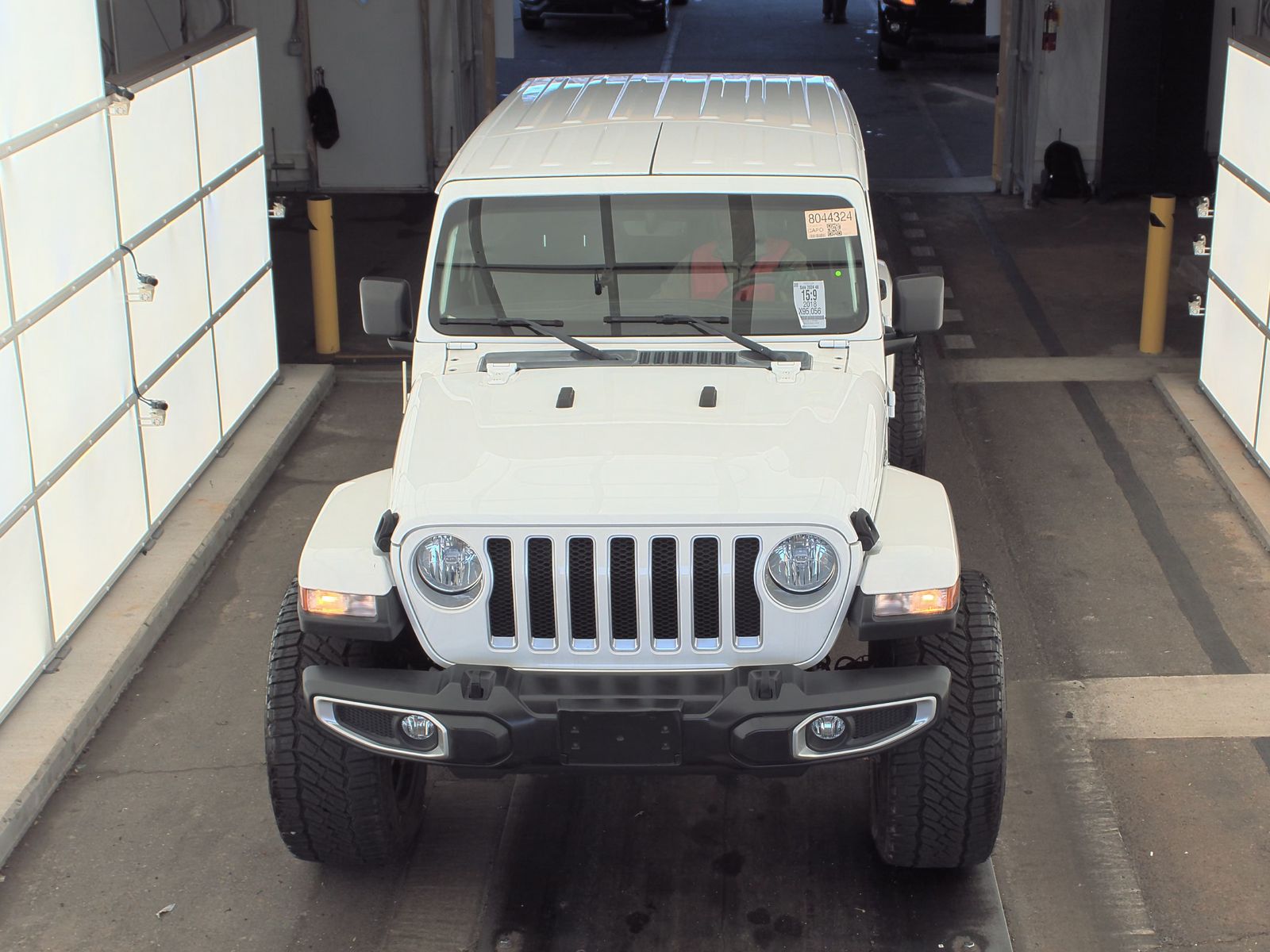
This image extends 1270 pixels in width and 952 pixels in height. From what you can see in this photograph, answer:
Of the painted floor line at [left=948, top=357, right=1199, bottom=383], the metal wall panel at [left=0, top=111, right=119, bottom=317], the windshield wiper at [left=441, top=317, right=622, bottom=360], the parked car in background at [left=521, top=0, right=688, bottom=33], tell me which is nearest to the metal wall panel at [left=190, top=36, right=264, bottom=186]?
the metal wall panel at [left=0, top=111, right=119, bottom=317]

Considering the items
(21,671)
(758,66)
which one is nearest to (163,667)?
(21,671)

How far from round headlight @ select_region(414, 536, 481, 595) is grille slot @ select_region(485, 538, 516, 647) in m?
0.05

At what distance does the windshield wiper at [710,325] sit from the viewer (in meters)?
5.39

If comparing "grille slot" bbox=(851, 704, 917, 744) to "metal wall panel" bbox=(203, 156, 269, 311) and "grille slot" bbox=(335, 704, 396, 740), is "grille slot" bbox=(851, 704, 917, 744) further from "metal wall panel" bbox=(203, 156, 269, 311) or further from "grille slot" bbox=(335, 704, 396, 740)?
"metal wall panel" bbox=(203, 156, 269, 311)

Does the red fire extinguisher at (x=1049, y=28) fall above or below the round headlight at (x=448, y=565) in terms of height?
above

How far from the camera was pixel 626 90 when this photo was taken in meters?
7.22

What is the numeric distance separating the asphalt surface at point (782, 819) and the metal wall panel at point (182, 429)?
1.39 ft

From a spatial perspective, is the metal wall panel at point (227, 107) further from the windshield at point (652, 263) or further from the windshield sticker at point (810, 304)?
the windshield sticker at point (810, 304)

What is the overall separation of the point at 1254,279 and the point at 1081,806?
4055 millimetres

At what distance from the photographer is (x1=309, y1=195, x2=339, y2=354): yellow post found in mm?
10695

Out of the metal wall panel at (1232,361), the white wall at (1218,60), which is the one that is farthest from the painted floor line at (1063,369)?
the white wall at (1218,60)

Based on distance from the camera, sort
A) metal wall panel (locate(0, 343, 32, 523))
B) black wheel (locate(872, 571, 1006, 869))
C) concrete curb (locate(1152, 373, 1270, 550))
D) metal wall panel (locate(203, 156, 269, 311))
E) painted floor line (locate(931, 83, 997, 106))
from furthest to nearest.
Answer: painted floor line (locate(931, 83, 997, 106))
metal wall panel (locate(203, 156, 269, 311))
concrete curb (locate(1152, 373, 1270, 550))
metal wall panel (locate(0, 343, 32, 523))
black wheel (locate(872, 571, 1006, 869))

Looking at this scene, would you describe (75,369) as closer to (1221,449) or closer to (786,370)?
(786,370)

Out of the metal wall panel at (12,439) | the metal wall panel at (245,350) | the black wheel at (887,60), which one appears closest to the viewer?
the metal wall panel at (12,439)
